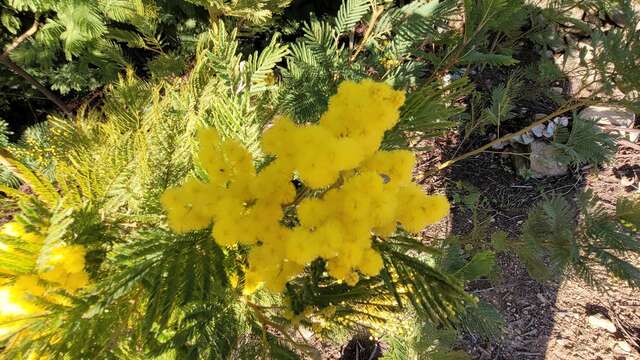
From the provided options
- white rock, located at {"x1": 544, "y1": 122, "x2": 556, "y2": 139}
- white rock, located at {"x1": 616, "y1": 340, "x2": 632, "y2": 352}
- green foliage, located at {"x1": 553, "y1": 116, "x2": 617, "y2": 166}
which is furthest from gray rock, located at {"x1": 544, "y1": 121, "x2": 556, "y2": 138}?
white rock, located at {"x1": 616, "y1": 340, "x2": 632, "y2": 352}

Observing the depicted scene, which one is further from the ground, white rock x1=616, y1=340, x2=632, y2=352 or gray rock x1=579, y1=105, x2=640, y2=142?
gray rock x1=579, y1=105, x2=640, y2=142

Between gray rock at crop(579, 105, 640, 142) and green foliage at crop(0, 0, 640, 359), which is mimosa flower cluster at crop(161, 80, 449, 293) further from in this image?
gray rock at crop(579, 105, 640, 142)

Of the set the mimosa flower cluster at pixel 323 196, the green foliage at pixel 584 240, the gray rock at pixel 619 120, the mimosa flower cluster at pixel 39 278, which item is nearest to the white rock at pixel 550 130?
the gray rock at pixel 619 120

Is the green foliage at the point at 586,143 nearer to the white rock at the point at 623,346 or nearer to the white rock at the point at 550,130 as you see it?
the white rock at the point at 550,130

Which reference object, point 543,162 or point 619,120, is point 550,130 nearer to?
point 543,162

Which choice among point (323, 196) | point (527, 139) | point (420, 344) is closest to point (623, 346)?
point (527, 139)

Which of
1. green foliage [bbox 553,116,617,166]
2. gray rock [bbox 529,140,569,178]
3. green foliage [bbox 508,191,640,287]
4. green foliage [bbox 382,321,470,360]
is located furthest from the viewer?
gray rock [bbox 529,140,569,178]

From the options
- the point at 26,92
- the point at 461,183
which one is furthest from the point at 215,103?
the point at 461,183
